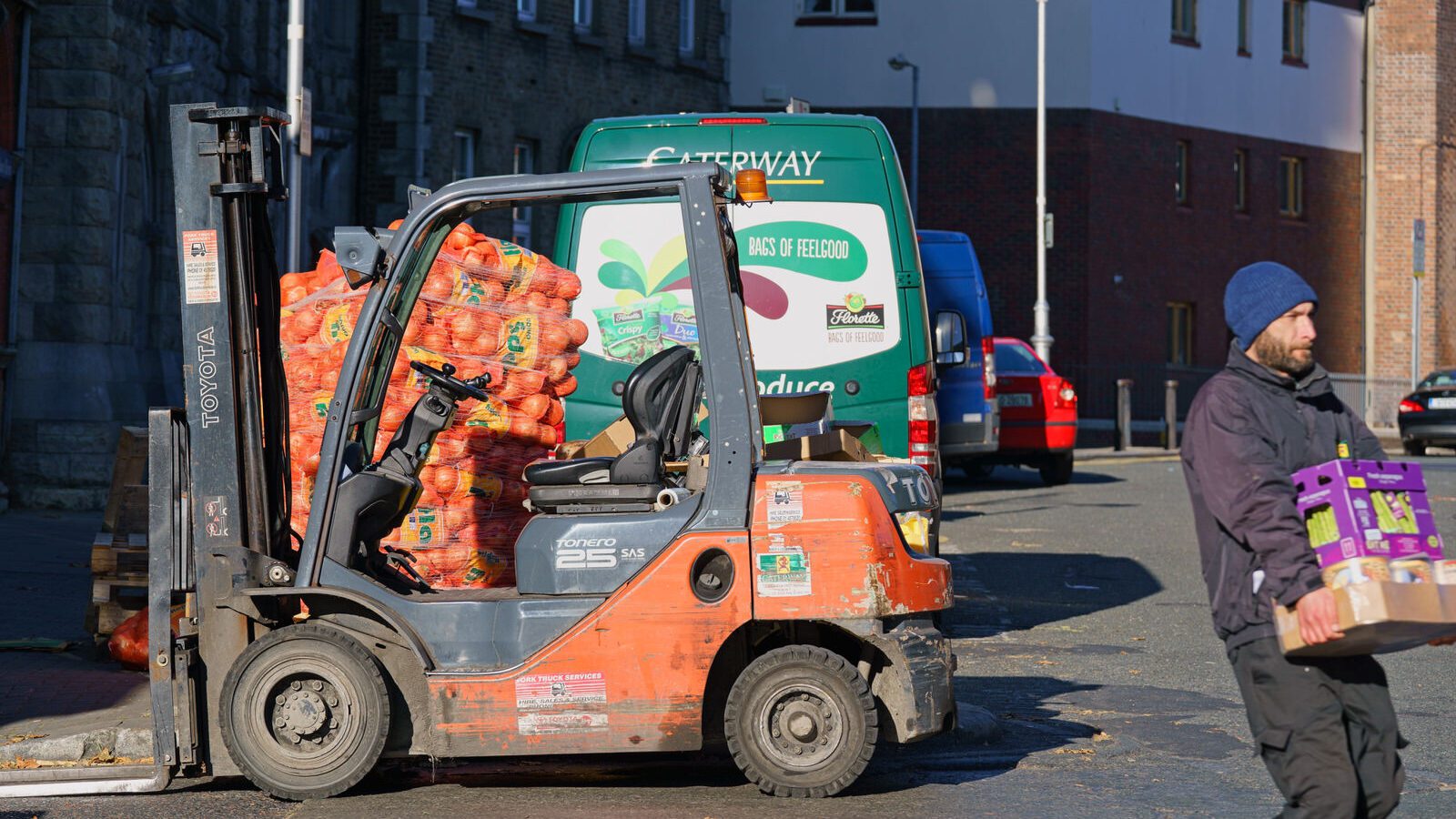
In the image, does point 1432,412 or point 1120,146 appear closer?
point 1432,412

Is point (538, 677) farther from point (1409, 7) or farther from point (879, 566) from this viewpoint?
point (1409, 7)

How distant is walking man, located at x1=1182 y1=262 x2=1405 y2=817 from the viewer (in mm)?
4562

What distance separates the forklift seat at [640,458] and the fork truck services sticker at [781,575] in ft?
1.56

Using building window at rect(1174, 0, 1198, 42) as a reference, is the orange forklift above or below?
below

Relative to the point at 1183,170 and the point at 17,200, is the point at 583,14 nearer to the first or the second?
the point at 1183,170

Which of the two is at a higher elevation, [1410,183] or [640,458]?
[1410,183]

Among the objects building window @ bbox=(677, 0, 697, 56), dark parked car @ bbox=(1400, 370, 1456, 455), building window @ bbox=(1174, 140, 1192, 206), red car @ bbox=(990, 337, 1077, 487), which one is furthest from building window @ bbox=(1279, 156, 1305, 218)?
red car @ bbox=(990, 337, 1077, 487)

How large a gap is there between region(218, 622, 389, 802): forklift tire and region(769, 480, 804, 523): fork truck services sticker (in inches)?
58.1

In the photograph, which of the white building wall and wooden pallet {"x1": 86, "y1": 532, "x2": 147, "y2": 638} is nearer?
wooden pallet {"x1": 86, "y1": 532, "x2": 147, "y2": 638}

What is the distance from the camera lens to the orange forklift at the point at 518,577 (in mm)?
6477

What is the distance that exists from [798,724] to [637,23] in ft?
96.0

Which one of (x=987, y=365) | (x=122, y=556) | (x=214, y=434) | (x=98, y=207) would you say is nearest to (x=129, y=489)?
(x=122, y=556)

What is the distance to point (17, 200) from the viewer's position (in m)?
17.6

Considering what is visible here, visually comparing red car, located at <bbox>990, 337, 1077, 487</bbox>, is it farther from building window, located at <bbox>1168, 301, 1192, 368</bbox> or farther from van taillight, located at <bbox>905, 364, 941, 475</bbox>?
building window, located at <bbox>1168, 301, 1192, 368</bbox>
